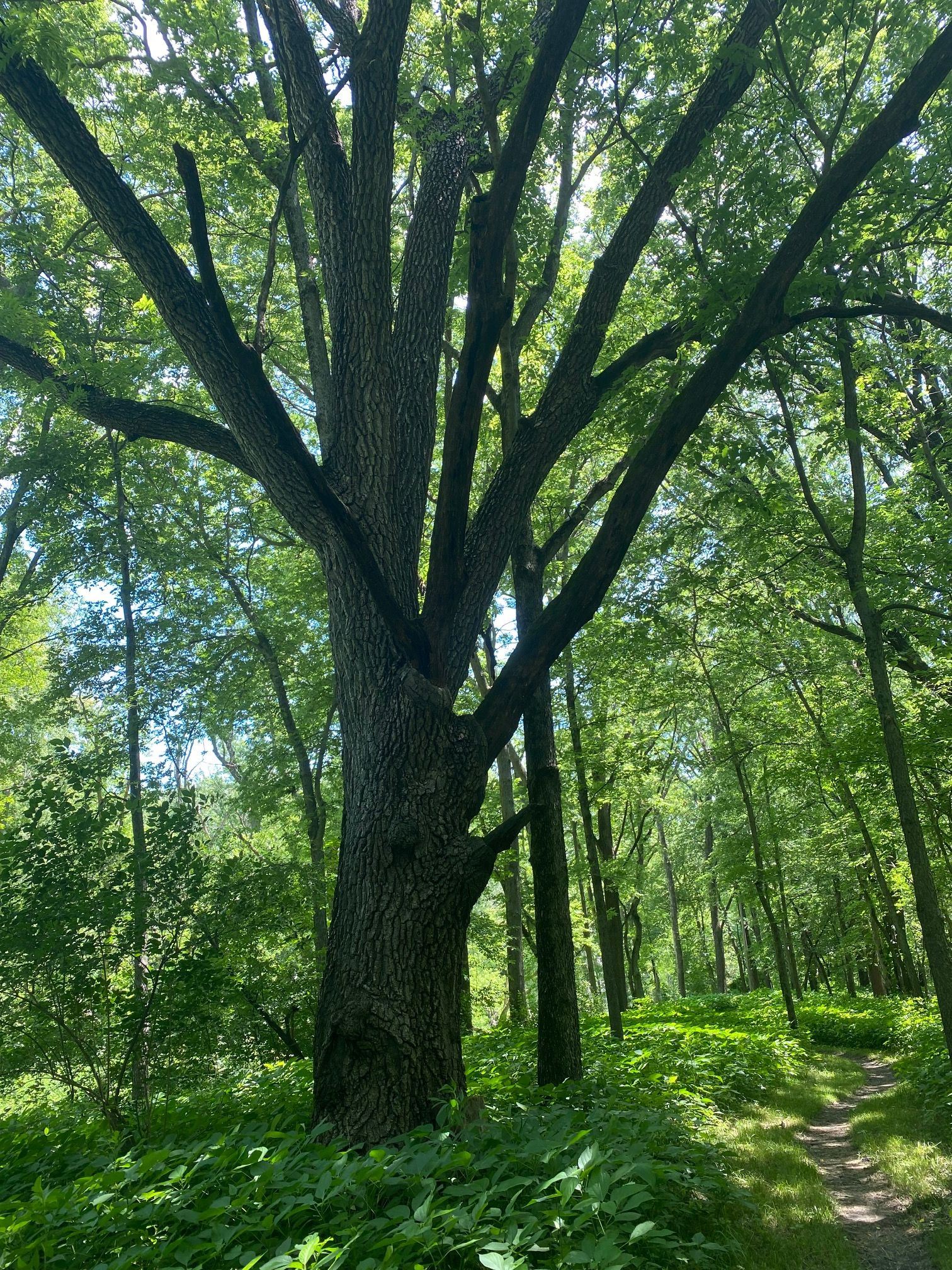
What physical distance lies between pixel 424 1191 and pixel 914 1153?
17.7 feet

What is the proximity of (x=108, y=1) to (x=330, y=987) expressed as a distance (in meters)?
11.1

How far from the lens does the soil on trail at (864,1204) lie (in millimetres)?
4398

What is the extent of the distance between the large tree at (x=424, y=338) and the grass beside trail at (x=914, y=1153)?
2.46 m

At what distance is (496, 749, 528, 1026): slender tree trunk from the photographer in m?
12.9

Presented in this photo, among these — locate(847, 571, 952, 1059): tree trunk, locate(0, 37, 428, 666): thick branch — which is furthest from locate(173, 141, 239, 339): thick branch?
locate(847, 571, 952, 1059): tree trunk

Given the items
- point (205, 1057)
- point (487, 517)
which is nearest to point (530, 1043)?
point (205, 1057)

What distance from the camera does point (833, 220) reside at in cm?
520

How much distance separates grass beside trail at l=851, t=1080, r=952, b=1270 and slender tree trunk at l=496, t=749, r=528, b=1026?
562 cm

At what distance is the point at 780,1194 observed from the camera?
4926 millimetres

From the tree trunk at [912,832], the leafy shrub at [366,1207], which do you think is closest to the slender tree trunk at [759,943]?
the tree trunk at [912,832]

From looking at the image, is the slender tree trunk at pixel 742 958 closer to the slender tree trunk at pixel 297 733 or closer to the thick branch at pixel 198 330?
the slender tree trunk at pixel 297 733

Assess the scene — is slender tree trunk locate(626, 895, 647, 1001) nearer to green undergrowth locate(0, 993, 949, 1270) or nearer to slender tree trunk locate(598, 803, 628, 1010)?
slender tree trunk locate(598, 803, 628, 1010)

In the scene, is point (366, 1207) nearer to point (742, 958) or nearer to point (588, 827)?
point (588, 827)

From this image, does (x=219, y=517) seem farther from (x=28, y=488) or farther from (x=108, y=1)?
(x=108, y=1)
